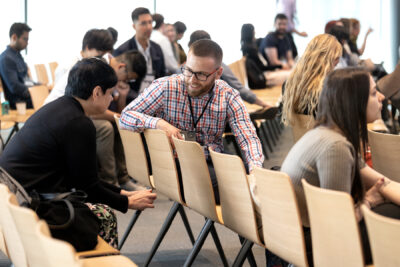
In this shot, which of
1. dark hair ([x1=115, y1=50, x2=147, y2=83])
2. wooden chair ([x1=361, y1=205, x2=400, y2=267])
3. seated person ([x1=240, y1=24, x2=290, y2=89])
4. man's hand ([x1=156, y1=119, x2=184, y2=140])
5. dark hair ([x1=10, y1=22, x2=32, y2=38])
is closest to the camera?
wooden chair ([x1=361, y1=205, x2=400, y2=267])

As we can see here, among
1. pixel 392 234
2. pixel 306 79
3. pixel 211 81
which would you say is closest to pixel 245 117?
pixel 211 81

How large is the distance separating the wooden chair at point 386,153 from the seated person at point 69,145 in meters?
1.43

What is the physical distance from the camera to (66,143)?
3016mm

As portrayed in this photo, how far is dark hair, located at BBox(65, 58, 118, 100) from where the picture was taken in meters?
3.17

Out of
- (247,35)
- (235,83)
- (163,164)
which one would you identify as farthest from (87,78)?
(247,35)

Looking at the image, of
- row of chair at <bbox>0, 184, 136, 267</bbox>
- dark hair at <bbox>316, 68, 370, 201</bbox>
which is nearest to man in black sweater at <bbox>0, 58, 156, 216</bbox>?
row of chair at <bbox>0, 184, 136, 267</bbox>

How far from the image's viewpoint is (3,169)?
2.84 meters

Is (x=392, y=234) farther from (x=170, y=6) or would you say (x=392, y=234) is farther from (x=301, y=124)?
(x=170, y=6)

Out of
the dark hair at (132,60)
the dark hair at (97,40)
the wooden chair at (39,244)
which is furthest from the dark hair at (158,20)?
the wooden chair at (39,244)

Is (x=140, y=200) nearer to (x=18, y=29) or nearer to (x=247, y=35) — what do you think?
(x=18, y=29)

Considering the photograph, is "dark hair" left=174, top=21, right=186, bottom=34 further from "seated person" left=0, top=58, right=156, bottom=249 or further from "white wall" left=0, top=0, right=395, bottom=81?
"seated person" left=0, top=58, right=156, bottom=249

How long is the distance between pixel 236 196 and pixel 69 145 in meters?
0.80

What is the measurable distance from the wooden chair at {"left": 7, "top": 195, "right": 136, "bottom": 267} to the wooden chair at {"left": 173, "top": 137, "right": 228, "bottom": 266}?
1225mm

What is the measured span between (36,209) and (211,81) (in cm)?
152
